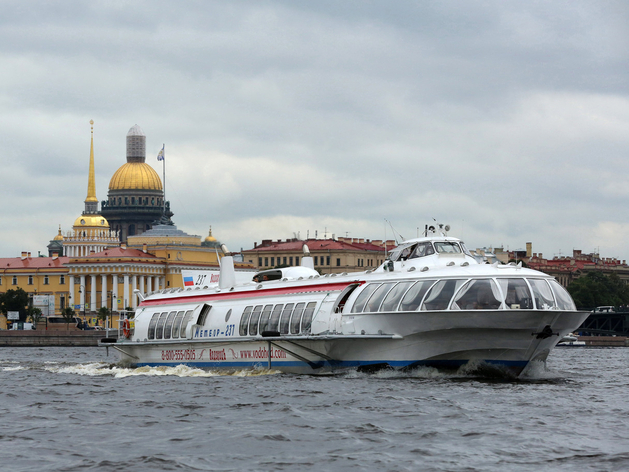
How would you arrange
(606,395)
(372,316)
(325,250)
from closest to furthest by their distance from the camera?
(606,395), (372,316), (325,250)

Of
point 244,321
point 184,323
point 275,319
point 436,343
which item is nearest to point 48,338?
point 184,323

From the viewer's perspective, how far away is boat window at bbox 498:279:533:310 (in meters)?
26.5

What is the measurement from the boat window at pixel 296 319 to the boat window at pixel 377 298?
3.13m

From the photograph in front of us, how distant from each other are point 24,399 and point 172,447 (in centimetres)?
1004

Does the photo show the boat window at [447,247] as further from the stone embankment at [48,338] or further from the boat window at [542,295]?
the stone embankment at [48,338]

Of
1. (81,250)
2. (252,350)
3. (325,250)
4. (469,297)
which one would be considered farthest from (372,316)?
(81,250)

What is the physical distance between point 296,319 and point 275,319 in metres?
1.14

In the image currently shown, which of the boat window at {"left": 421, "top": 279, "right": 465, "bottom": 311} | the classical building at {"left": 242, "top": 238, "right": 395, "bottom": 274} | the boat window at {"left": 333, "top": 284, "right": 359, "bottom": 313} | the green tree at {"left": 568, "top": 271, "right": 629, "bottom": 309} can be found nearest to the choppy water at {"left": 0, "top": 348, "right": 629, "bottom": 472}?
the boat window at {"left": 421, "top": 279, "right": 465, "bottom": 311}

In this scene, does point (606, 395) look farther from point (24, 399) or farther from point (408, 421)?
point (24, 399)

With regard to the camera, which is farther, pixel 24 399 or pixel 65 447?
pixel 24 399

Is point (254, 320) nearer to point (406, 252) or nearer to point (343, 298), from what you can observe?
point (343, 298)

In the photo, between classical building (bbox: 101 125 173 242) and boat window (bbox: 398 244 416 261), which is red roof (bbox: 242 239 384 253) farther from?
boat window (bbox: 398 244 416 261)

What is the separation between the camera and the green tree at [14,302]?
130m

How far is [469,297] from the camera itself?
26703mm
